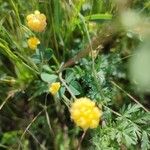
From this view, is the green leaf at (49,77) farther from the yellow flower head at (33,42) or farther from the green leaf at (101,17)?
the green leaf at (101,17)

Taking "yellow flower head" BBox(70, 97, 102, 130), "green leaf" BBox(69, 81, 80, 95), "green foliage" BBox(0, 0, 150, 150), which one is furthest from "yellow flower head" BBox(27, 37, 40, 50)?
"yellow flower head" BBox(70, 97, 102, 130)

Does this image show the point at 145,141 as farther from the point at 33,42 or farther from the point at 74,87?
the point at 33,42

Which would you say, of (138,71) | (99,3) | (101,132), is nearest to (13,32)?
(99,3)

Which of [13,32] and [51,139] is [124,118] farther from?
[13,32]

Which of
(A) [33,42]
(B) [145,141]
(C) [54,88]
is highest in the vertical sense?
(A) [33,42]

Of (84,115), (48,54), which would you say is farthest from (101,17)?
(84,115)

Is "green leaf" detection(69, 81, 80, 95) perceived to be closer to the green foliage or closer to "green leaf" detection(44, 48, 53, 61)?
the green foliage
